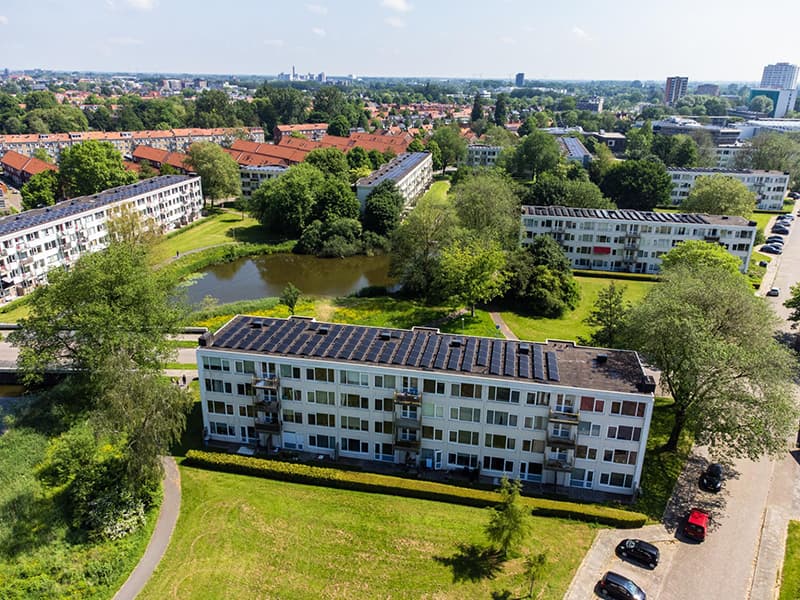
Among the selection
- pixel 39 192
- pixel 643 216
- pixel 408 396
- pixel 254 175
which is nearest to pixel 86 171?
pixel 39 192

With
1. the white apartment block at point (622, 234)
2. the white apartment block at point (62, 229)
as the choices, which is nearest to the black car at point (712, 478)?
the white apartment block at point (622, 234)

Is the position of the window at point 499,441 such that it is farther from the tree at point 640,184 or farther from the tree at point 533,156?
the tree at point 533,156

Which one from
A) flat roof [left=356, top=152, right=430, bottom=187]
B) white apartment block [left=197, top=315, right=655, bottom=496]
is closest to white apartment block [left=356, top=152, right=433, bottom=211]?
flat roof [left=356, top=152, right=430, bottom=187]

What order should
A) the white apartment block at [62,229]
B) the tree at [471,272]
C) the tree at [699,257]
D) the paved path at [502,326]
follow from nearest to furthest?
the tree at [699,257], the paved path at [502,326], the tree at [471,272], the white apartment block at [62,229]

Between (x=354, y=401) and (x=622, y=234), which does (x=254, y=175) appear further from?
(x=354, y=401)

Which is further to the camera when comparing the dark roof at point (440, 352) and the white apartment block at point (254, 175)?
the white apartment block at point (254, 175)

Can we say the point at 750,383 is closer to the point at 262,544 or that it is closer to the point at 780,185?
the point at 262,544
